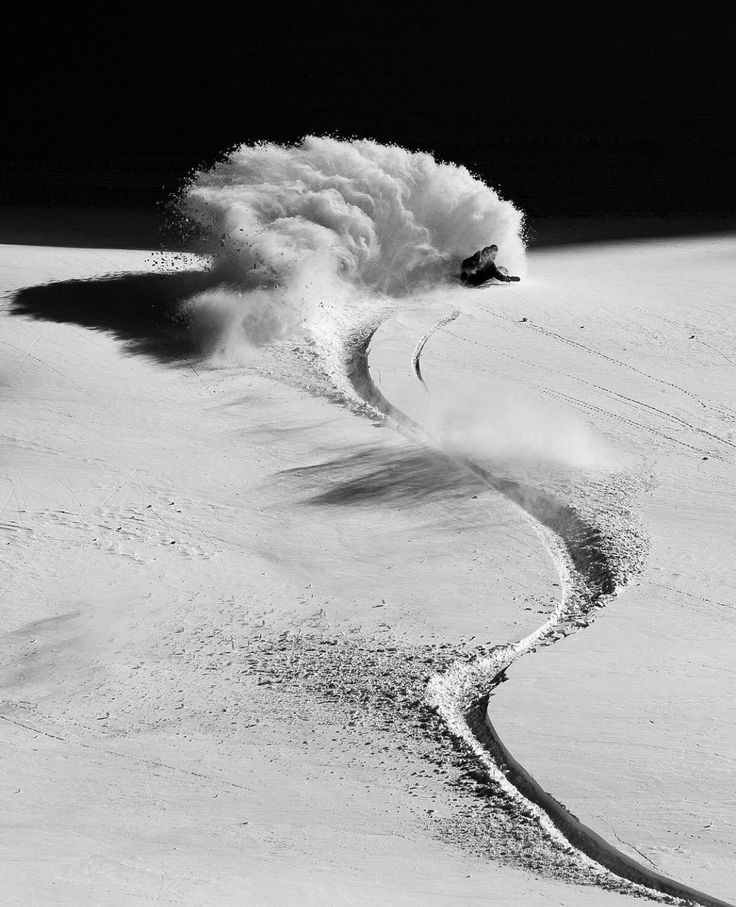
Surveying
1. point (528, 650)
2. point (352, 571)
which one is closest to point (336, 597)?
point (352, 571)

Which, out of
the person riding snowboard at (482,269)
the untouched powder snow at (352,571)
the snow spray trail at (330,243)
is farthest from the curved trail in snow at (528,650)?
the person riding snowboard at (482,269)

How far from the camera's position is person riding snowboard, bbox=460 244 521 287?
10.0 m

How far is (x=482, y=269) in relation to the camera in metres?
10.0

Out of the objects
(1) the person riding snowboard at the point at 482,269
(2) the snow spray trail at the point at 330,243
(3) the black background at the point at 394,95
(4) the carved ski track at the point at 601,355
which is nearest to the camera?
(4) the carved ski track at the point at 601,355

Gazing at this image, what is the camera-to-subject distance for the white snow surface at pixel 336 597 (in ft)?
12.4

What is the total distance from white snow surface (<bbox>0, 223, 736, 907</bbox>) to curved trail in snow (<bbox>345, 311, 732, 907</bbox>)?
0.06 meters

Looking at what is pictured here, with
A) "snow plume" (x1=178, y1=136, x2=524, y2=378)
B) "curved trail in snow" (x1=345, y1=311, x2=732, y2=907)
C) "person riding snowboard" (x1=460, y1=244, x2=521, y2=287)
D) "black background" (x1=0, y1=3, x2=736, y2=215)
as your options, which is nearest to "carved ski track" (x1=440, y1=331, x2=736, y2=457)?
"curved trail in snow" (x1=345, y1=311, x2=732, y2=907)

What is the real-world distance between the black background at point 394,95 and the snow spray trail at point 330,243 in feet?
6.54

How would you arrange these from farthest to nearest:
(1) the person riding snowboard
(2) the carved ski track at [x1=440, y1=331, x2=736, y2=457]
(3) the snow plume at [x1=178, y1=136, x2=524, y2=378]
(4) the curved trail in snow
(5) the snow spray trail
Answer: (1) the person riding snowboard
(3) the snow plume at [x1=178, y1=136, x2=524, y2=378]
(5) the snow spray trail
(2) the carved ski track at [x1=440, y1=331, x2=736, y2=457]
(4) the curved trail in snow

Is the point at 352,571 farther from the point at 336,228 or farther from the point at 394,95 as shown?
the point at 394,95

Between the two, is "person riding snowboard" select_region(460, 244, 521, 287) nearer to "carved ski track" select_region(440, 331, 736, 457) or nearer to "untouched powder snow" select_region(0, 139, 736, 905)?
"untouched powder snow" select_region(0, 139, 736, 905)

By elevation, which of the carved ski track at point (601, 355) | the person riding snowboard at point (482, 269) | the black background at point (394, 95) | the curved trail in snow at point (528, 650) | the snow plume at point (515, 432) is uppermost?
the black background at point (394, 95)

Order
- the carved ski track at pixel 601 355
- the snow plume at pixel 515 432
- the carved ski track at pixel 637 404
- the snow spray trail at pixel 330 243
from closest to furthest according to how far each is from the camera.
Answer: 1. the snow plume at pixel 515 432
2. the carved ski track at pixel 637 404
3. the carved ski track at pixel 601 355
4. the snow spray trail at pixel 330 243

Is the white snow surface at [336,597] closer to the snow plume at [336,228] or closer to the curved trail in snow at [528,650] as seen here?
the curved trail in snow at [528,650]
